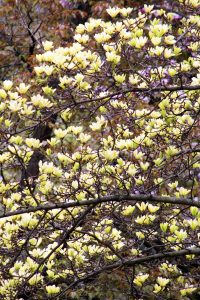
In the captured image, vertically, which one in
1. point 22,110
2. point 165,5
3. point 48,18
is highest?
point 165,5

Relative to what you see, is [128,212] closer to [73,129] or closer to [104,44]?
[73,129]

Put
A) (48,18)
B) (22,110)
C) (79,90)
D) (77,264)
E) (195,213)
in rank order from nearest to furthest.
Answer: (22,110) → (79,90) → (195,213) → (77,264) → (48,18)

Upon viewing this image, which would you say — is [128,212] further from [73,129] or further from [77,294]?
[77,294]

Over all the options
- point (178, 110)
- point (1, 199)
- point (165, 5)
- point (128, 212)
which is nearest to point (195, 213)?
point (128, 212)

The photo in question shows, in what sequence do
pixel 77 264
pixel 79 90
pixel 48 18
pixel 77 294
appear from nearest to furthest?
1. pixel 79 90
2. pixel 77 264
3. pixel 77 294
4. pixel 48 18

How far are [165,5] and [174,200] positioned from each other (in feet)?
14.9

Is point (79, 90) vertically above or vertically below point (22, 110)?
above

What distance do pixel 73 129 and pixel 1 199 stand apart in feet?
2.13

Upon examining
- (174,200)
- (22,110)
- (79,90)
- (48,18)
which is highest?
(48,18)

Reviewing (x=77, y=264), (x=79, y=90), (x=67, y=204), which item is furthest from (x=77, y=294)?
(x=79, y=90)

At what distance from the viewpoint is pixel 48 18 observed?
5758 millimetres

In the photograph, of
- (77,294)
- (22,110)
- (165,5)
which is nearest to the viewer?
(22,110)

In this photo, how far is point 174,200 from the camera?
106 inches

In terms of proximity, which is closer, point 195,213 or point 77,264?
point 195,213
